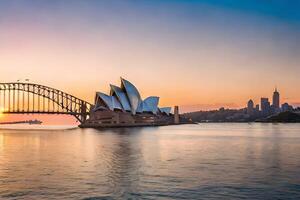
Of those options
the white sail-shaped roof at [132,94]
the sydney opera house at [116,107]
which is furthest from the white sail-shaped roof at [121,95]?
the white sail-shaped roof at [132,94]

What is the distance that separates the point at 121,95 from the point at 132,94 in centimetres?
506

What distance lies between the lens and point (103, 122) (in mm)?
188375

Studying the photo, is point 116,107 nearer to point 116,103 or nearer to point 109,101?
point 116,103

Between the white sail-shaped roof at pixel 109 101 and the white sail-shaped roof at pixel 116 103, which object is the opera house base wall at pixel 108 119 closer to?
the white sail-shaped roof at pixel 116 103

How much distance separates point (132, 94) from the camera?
593 ft

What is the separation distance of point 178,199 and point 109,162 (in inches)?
696

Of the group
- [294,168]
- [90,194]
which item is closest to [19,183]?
[90,194]

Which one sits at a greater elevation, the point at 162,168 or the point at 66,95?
the point at 66,95

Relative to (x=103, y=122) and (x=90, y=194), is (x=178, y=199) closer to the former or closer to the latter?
(x=90, y=194)

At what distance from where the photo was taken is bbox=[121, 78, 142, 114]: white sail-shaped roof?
570 ft

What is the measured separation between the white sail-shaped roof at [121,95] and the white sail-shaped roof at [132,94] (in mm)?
1817

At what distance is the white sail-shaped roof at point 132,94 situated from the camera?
174 m

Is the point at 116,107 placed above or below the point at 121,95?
below

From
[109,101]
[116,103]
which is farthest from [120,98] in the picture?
[109,101]
